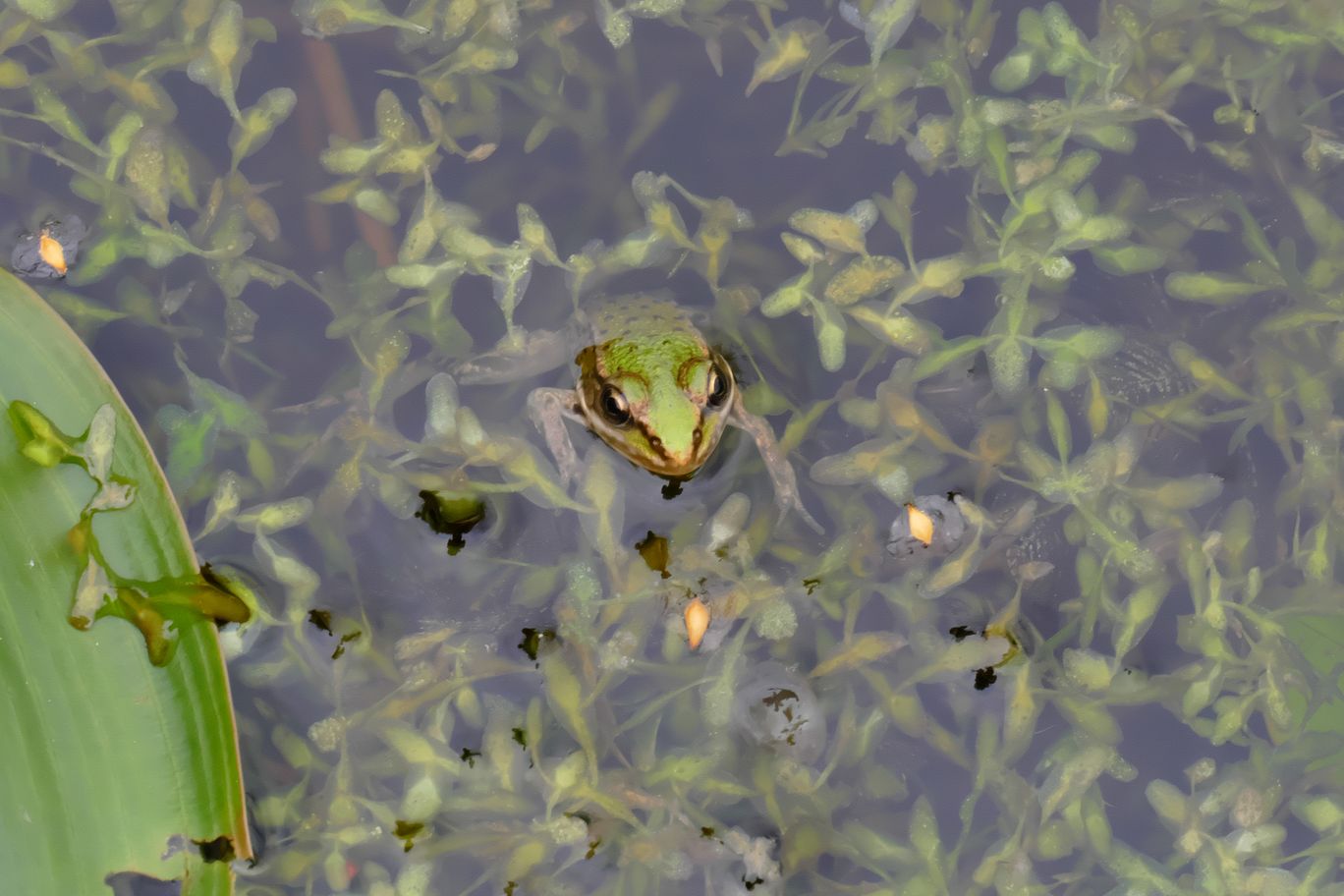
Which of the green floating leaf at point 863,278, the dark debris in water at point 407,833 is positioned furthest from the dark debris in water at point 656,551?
the dark debris in water at point 407,833

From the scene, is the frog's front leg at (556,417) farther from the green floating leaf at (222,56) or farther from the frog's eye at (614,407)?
the green floating leaf at (222,56)

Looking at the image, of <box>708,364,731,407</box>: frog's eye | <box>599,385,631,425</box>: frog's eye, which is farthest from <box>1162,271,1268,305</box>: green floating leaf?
<box>599,385,631,425</box>: frog's eye

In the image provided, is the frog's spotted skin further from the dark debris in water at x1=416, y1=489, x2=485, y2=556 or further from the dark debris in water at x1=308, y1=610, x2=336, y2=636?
the dark debris in water at x1=308, y1=610, x2=336, y2=636

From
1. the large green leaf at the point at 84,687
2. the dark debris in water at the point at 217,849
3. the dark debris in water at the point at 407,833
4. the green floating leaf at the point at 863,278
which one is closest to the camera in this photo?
the large green leaf at the point at 84,687

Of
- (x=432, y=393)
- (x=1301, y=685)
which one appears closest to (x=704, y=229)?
(x=432, y=393)

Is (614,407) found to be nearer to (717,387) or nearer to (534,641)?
→ (717,387)

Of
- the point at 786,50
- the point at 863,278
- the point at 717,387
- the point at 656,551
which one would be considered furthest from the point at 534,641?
the point at 786,50
